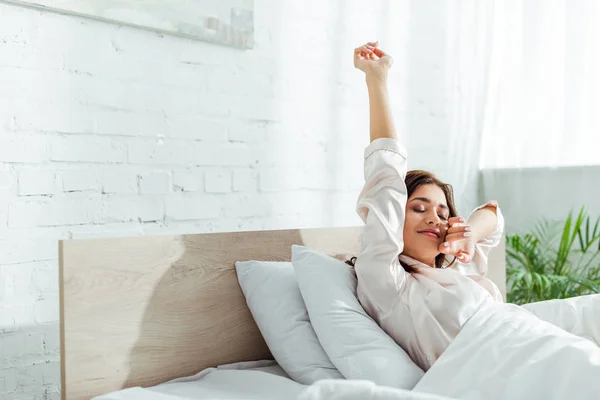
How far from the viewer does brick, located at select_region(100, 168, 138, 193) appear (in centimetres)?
182

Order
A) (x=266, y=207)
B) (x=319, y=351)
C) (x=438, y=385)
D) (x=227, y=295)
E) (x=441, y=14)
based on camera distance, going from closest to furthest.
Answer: (x=438, y=385) → (x=319, y=351) → (x=227, y=295) → (x=266, y=207) → (x=441, y=14)

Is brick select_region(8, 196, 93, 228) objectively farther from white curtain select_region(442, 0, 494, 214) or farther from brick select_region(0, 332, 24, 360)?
white curtain select_region(442, 0, 494, 214)

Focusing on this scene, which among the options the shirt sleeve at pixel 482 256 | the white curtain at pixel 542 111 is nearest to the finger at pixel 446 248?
the shirt sleeve at pixel 482 256

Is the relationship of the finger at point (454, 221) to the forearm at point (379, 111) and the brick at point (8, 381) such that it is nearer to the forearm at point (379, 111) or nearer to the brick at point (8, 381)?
the forearm at point (379, 111)

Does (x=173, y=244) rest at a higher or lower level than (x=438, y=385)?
higher

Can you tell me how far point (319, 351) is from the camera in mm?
1509

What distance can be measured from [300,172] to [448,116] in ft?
2.88

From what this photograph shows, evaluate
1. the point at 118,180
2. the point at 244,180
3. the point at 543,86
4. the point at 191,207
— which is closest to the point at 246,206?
the point at 244,180

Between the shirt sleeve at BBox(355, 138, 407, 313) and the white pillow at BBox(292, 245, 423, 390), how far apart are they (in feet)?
0.19

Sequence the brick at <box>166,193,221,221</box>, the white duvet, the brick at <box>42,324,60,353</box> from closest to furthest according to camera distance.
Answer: the white duvet → the brick at <box>42,324,60,353</box> → the brick at <box>166,193,221,221</box>

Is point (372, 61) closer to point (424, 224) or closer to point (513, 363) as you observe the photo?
point (424, 224)

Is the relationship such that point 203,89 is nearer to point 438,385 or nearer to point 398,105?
point 398,105

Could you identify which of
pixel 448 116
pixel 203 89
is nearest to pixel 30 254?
pixel 203 89

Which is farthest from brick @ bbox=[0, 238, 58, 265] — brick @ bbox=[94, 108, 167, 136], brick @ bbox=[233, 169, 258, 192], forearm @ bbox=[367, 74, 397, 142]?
forearm @ bbox=[367, 74, 397, 142]
